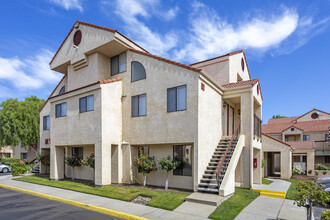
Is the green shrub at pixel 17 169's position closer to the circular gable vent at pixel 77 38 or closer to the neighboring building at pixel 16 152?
the circular gable vent at pixel 77 38

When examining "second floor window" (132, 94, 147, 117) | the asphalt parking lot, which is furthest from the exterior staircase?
"second floor window" (132, 94, 147, 117)

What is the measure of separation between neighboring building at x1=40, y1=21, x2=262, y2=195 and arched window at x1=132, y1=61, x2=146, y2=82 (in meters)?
0.07

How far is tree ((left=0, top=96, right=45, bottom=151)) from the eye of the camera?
29.5 m

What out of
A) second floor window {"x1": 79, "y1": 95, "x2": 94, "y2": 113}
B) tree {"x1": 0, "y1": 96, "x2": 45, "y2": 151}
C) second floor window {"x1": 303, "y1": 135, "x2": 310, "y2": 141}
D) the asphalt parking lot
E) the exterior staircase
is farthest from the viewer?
second floor window {"x1": 303, "y1": 135, "x2": 310, "y2": 141}

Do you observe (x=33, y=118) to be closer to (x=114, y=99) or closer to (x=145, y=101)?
(x=114, y=99)

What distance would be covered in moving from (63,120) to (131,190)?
26.1 feet

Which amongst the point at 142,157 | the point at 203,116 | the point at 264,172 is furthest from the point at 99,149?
the point at 264,172

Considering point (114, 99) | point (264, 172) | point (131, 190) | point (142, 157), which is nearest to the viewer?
point (131, 190)

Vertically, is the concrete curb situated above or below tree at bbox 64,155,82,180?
below

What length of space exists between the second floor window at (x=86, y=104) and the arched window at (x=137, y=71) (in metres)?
3.05

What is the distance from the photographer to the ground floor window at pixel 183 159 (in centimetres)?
1196

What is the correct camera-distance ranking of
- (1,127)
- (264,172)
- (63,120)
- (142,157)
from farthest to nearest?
(1,127) < (264,172) < (63,120) < (142,157)

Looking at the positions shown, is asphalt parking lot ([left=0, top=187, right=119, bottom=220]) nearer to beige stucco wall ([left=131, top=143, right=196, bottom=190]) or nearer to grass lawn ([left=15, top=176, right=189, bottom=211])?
grass lawn ([left=15, top=176, right=189, bottom=211])

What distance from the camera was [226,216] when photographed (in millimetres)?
7961
